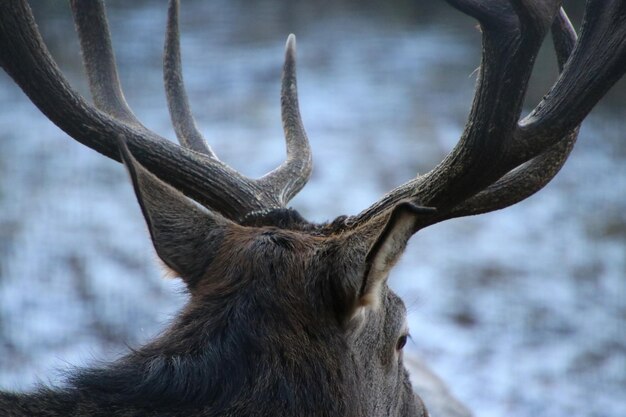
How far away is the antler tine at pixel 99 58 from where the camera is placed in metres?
3.44

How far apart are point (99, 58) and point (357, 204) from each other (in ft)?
14.2

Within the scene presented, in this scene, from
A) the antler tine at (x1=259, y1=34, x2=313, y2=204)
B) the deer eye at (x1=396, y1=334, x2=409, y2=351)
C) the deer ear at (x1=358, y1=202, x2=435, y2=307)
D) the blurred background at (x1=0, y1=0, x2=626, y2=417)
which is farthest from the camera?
the blurred background at (x1=0, y1=0, x2=626, y2=417)

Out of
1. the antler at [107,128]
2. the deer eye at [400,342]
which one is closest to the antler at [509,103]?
the deer eye at [400,342]

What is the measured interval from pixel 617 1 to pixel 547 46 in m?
7.94

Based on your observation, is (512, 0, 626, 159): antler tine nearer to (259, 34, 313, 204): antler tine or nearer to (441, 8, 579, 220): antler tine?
(441, 8, 579, 220): antler tine

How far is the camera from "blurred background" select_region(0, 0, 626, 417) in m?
6.08

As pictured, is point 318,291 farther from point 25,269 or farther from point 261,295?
point 25,269

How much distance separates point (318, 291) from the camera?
7.73ft

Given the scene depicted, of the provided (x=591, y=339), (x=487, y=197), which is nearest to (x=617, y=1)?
(x=487, y=197)

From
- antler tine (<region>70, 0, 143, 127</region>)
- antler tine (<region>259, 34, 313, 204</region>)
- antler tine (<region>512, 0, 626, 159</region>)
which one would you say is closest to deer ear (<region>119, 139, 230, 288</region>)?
antler tine (<region>259, 34, 313, 204</region>)

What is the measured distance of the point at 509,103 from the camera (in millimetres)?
2699

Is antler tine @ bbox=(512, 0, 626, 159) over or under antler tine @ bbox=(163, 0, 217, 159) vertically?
under

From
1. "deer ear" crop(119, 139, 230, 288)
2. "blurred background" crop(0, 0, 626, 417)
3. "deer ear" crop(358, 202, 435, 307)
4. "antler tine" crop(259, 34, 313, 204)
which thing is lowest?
"deer ear" crop(358, 202, 435, 307)

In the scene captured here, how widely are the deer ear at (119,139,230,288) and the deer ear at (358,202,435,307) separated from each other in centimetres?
53
